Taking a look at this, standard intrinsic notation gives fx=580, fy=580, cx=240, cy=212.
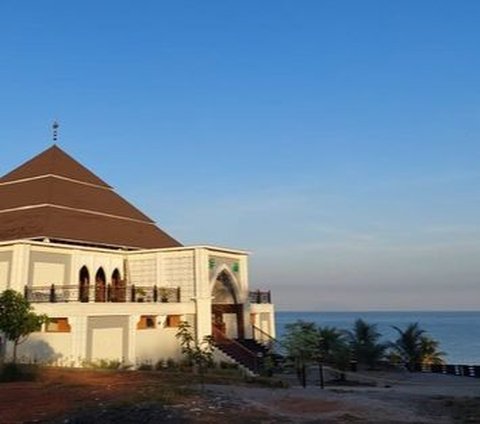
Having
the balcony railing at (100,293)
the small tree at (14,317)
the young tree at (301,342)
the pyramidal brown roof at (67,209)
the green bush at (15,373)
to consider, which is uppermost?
the pyramidal brown roof at (67,209)

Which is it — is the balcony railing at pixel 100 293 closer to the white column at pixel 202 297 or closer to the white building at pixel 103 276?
the white building at pixel 103 276

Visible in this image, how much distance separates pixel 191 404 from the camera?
619 inches

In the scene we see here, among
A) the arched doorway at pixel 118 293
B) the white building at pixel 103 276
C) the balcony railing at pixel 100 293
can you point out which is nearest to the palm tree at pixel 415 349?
the white building at pixel 103 276

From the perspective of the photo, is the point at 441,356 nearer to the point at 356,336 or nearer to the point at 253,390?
the point at 356,336

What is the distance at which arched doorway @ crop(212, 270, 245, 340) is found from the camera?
117 feet

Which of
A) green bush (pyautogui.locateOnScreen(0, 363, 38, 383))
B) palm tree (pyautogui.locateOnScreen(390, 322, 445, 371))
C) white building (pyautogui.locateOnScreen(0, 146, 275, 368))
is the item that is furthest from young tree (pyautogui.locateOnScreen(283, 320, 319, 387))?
palm tree (pyautogui.locateOnScreen(390, 322, 445, 371))

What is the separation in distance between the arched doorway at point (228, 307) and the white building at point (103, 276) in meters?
0.06

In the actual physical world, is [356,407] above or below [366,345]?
below

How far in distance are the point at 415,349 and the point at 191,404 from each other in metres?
29.2

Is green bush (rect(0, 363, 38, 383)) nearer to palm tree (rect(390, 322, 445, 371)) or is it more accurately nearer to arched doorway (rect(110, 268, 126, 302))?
arched doorway (rect(110, 268, 126, 302))

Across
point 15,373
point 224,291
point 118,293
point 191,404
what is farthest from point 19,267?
point 191,404

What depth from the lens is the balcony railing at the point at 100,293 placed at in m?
27.3

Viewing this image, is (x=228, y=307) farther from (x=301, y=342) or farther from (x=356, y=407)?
(x=356, y=407)

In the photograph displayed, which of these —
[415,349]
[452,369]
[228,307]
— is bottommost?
[452,369]
